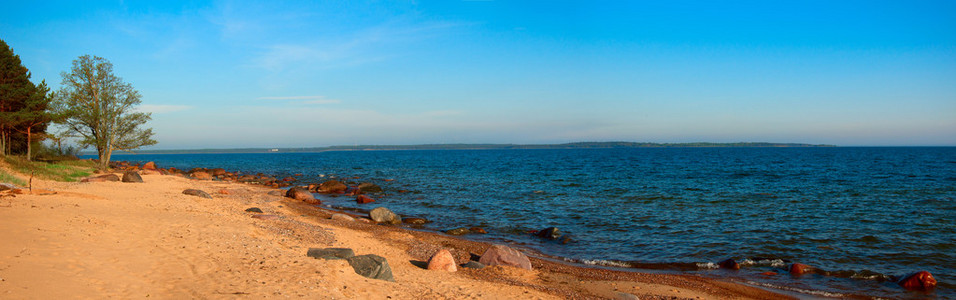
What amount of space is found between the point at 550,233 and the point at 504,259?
18.5 ft

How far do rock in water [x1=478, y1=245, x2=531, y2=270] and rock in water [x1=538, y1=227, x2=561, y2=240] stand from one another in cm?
495

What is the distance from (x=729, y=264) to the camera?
13.5m

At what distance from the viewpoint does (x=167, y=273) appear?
29.3 ft

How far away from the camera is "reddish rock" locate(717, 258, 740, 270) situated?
13.3m

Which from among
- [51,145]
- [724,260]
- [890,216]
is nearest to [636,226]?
[724,260]

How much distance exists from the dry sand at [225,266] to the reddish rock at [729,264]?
174cm

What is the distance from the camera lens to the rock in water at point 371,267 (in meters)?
10.0

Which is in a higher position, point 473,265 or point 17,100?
point 17,100

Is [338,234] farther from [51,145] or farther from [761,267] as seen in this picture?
[51,145]

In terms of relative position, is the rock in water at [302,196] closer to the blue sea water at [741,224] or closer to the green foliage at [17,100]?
the blue sea water at [741,224]

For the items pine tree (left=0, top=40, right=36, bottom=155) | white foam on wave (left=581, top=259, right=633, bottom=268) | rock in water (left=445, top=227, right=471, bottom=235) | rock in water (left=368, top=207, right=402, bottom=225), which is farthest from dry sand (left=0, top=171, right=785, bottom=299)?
pine tree (left=0, top=40, right=36, bottom=155)

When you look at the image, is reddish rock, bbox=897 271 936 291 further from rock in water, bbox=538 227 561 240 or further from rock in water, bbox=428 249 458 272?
rock in water, bbox=428 249 458 272

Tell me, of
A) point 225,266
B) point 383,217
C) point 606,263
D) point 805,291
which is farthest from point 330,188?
point 805,291

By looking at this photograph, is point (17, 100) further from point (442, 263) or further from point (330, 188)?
point (442, 263)
